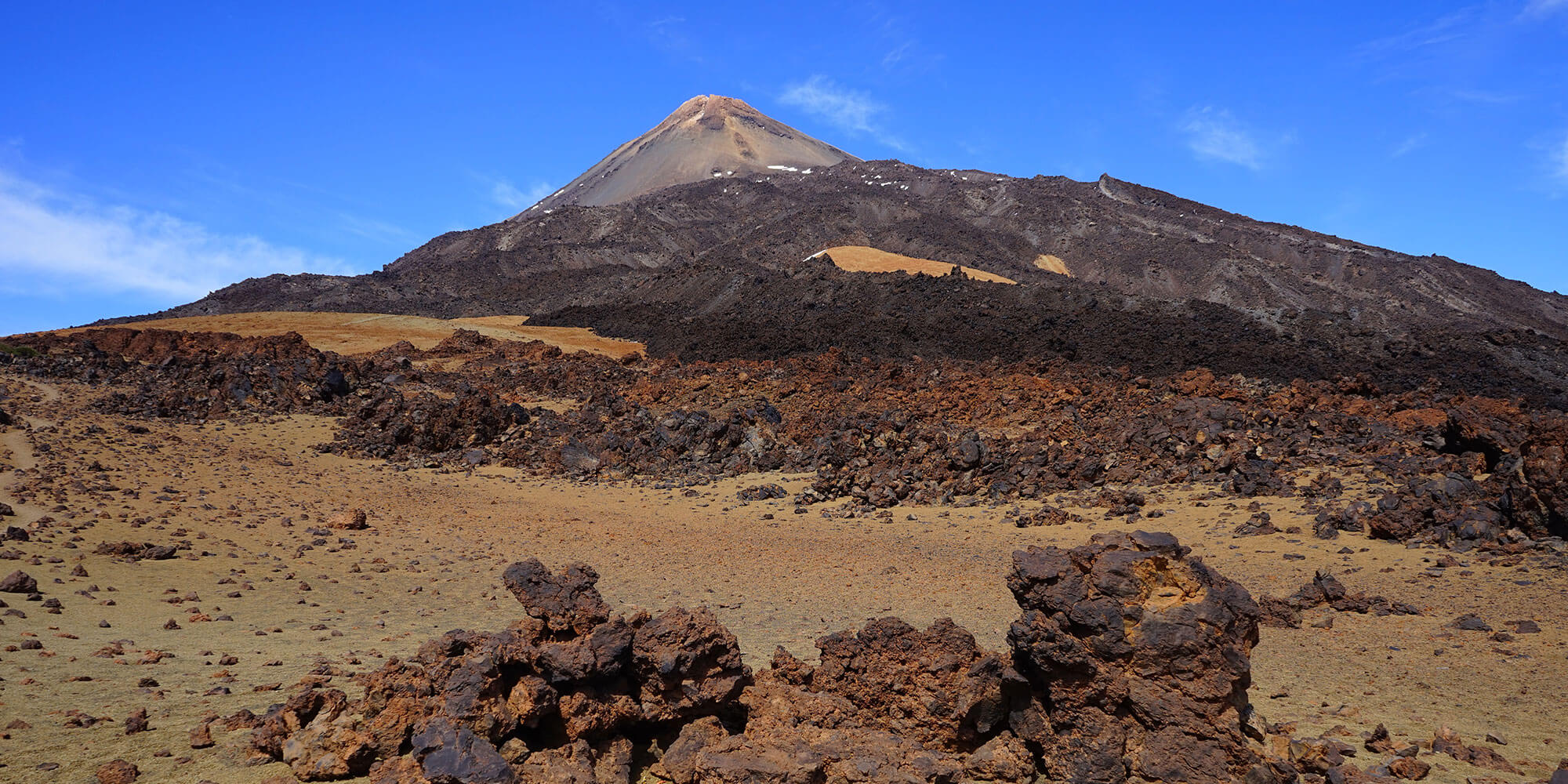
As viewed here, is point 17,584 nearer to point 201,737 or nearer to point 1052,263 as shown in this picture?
point 201,737

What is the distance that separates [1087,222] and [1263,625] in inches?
2576

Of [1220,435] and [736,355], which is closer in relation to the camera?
[1220,435]

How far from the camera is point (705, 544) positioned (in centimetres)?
1133

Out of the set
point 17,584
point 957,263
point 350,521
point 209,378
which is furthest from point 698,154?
point 17,584

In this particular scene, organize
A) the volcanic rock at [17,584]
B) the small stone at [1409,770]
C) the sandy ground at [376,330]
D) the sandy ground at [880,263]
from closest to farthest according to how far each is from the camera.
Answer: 1. the small stone at [1409,770]
2. the volcanic rock at [17,584]
3. the sandy ground at [376,330]
4. the sandy ground at [880,263]

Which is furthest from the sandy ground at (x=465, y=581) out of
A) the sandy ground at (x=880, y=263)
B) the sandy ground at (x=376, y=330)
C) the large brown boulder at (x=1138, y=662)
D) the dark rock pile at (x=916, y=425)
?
the sandy ground at (x=880, y=263)

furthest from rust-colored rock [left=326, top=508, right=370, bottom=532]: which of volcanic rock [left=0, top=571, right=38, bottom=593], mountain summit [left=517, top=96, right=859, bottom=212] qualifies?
mountain summit [left=517, top=96, right=859, bottom=212]

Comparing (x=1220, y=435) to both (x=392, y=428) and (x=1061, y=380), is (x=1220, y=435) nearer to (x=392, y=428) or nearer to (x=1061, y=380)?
(x=1061, y=380)

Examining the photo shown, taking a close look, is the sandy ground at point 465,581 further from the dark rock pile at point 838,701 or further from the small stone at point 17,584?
the dark rock pile at point 838,701

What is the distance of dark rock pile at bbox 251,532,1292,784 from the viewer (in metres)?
4.02

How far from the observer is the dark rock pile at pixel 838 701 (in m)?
4.02

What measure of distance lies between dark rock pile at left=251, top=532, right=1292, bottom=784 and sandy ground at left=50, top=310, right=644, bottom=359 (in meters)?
24.7

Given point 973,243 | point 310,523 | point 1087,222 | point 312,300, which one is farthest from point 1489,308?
point 312,300

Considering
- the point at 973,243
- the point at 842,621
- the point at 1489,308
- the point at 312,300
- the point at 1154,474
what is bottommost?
the point at 842,621
